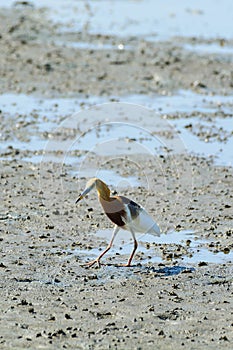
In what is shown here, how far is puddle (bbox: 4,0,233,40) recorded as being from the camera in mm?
24203

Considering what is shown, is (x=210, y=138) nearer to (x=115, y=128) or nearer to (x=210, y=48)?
(x=115, y=128)

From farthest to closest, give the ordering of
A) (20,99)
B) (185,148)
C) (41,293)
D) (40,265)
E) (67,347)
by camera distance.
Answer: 1. (20,99)
2. (185,148)
3. (40,265)
4. (41,293)
5. (67,347)

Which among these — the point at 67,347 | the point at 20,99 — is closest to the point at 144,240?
the point at 67,347

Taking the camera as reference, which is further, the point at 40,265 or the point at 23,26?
the point at 23,26

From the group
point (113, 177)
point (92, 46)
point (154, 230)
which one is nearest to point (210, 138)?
point (113, 177)

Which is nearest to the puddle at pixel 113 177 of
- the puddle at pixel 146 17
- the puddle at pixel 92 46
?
the puddle at pixel 92 46

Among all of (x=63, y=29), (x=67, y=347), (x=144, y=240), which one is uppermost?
(x=67, y=347)

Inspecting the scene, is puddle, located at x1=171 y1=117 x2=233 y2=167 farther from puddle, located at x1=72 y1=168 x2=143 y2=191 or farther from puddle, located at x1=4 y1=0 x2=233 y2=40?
puddle, located at x1=4 y1=0 x2=233 y2=40

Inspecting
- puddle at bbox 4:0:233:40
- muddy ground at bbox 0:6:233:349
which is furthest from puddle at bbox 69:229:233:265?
puddle at bbox 4:0:233:40

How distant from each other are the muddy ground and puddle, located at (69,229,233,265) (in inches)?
2.2

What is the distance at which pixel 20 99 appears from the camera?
55.5ft

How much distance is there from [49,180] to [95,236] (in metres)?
2.42

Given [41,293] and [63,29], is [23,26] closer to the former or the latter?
[63,29]

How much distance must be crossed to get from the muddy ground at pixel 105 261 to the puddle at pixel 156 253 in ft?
0.18
